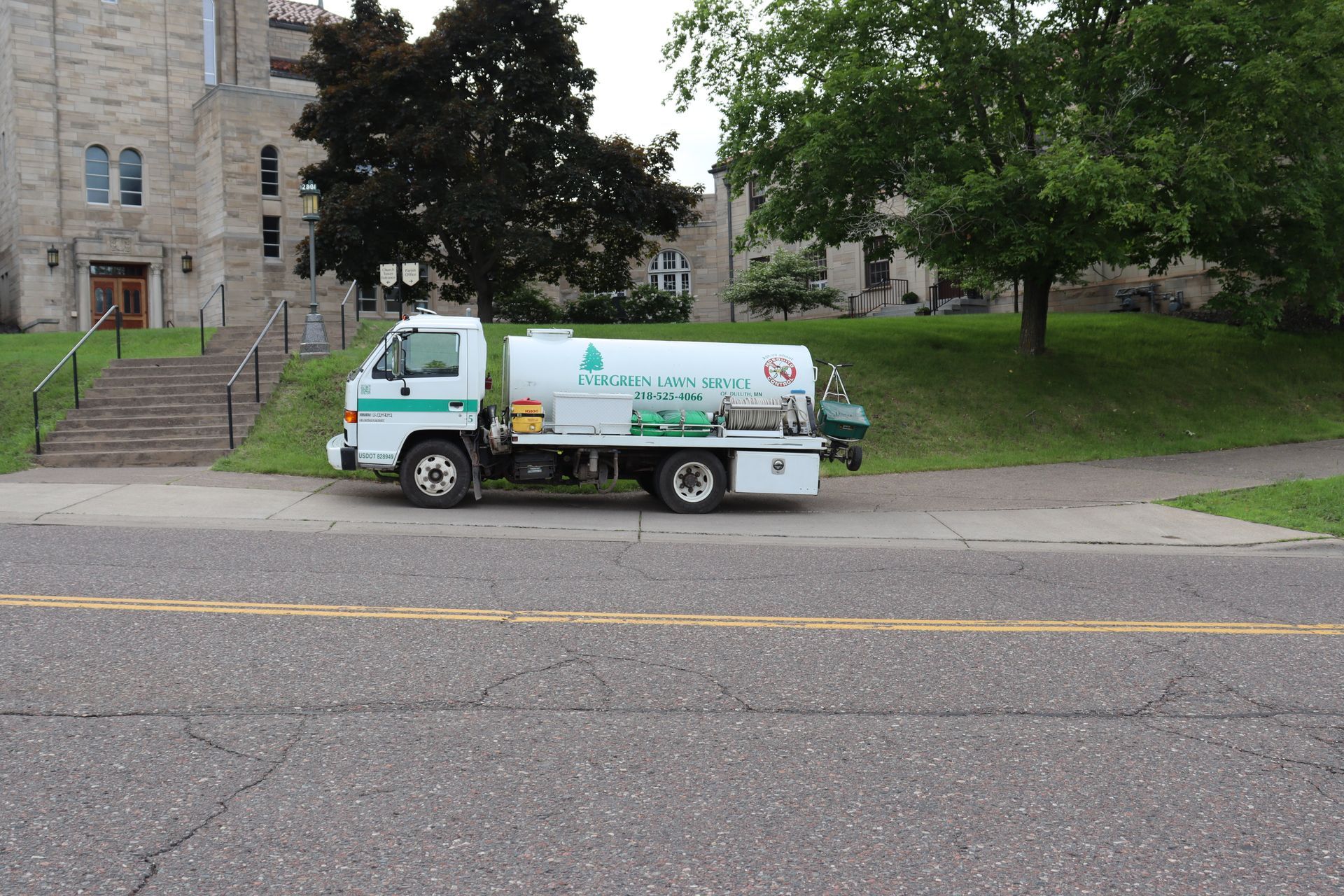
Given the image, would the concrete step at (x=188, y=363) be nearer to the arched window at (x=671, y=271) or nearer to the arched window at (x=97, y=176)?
the arched window at (x=97, y=176)

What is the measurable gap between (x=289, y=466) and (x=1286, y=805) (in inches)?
562

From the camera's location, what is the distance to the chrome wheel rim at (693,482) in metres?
13.5

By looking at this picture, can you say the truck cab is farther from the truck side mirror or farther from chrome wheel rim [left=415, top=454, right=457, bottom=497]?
chrome wheel rim [left=415, top=454, right=457, bottom=497]

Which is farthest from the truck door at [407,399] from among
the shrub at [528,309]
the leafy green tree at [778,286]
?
the shrub at [528,309]

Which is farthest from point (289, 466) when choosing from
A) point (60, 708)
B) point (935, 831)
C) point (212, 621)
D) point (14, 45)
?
point (14, 45)

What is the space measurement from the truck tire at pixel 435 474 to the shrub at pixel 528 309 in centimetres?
2527

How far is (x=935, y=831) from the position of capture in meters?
3.95

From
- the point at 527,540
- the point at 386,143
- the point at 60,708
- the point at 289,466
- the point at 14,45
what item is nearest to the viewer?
the point at 60,708

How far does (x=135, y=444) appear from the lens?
17.0 meters

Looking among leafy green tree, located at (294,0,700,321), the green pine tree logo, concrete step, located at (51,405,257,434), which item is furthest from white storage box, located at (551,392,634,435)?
leafy green tree, located at (294,0,700,321)

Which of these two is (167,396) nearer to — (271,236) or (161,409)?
(161,409)

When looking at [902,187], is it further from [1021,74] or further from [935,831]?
[935,831]

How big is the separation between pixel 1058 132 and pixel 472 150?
1606 cm

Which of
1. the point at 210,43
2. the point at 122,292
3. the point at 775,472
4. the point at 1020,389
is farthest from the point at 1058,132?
the point at 210,43
